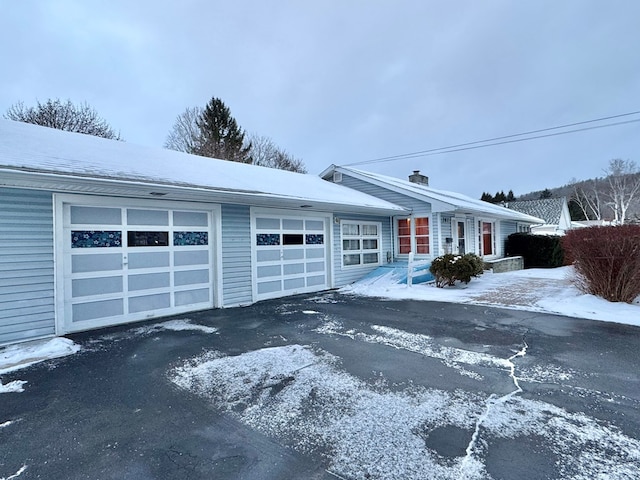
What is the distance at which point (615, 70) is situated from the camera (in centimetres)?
1628

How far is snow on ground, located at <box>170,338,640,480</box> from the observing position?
7.44 ft

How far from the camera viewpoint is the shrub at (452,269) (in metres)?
10.2

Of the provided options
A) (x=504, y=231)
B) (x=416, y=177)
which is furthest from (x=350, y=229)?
(x=504, y=231)

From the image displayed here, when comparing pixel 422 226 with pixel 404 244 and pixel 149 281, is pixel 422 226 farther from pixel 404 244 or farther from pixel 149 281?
pixel 149 281

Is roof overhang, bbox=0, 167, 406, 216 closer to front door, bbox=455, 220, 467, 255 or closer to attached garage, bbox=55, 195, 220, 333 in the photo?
attached garage, bbox=55, 195, 220, 333

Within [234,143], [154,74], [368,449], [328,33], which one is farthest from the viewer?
[234,143]

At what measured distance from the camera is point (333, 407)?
3.12m

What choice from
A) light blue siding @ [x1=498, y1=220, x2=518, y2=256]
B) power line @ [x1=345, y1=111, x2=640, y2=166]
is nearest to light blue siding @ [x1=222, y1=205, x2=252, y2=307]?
light blue siding @ [x1=498, y1=220, x2=518, y2=256]

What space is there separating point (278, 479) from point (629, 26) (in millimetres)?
18187

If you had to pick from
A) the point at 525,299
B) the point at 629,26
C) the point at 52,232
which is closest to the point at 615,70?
the point at 629,26

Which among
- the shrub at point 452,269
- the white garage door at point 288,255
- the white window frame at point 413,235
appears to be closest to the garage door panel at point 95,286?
the white garage door at point 288,255

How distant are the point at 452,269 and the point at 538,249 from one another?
9.57 m

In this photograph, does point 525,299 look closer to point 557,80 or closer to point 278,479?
point 278,479

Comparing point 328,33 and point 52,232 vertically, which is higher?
point 328,33
